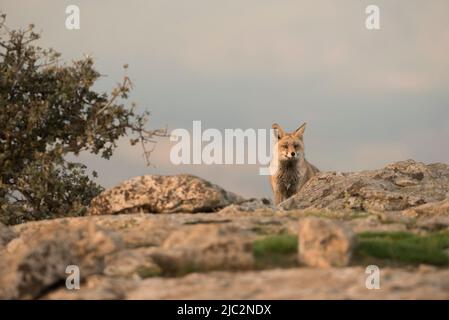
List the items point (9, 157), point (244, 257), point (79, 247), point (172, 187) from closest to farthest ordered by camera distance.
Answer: point (244, 257) → point (79, 247) → point (172, 187) → point (9, 157)

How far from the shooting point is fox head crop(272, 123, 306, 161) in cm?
3278

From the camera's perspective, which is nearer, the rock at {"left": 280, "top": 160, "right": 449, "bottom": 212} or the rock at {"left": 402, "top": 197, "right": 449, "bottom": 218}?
the rock at {"left": 402, "top": 197, "right": 449, "bottom": 218}

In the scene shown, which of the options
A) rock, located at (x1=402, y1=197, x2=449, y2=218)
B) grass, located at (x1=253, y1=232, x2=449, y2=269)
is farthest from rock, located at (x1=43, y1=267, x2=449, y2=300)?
rock, located at (x1=402, y1=197, x2=449, y2=218)

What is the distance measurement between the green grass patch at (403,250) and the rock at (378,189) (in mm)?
10237

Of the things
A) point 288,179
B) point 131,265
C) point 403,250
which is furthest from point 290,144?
point 131,265

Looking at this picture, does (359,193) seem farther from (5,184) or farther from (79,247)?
(79,247)

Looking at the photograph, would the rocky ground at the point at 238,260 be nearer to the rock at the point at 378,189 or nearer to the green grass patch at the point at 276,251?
the green grass patch at the point at 276,251

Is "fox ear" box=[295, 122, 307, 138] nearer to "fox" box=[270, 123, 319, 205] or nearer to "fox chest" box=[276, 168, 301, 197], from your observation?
"fox" box=[270, 123, 319, 205]

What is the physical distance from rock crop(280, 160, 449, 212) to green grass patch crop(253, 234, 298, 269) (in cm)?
1133
